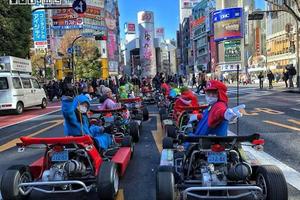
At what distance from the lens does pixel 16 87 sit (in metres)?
21.1

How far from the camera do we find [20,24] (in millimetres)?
27312

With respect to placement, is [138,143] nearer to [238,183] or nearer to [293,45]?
[238,183]

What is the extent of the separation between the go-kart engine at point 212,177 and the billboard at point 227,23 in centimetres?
10018

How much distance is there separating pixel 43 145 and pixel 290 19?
70079mm

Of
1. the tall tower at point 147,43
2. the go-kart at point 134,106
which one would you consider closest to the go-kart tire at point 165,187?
the go-kart at point 134,106

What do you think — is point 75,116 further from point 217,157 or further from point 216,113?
point 217,157

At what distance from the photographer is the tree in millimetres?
25094

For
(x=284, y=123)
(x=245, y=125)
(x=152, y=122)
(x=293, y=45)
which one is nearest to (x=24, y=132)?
(x=152, y=122)

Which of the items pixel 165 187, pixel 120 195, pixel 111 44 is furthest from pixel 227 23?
pixel 165 187

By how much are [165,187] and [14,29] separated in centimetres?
2354

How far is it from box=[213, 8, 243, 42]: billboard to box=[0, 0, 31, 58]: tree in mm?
78804

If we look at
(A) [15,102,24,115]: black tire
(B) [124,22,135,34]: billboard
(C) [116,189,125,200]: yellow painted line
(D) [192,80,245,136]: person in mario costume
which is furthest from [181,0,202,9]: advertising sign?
(D) [192,80,245,136]: person in mario costume

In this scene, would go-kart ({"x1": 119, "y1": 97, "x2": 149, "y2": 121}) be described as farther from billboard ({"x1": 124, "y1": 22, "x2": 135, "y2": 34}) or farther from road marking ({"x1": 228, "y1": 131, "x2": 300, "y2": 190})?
billboard ({"x1": 124, "y1": 22, "x2": 135, "y2": 34})

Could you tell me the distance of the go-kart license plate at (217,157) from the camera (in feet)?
16.2
